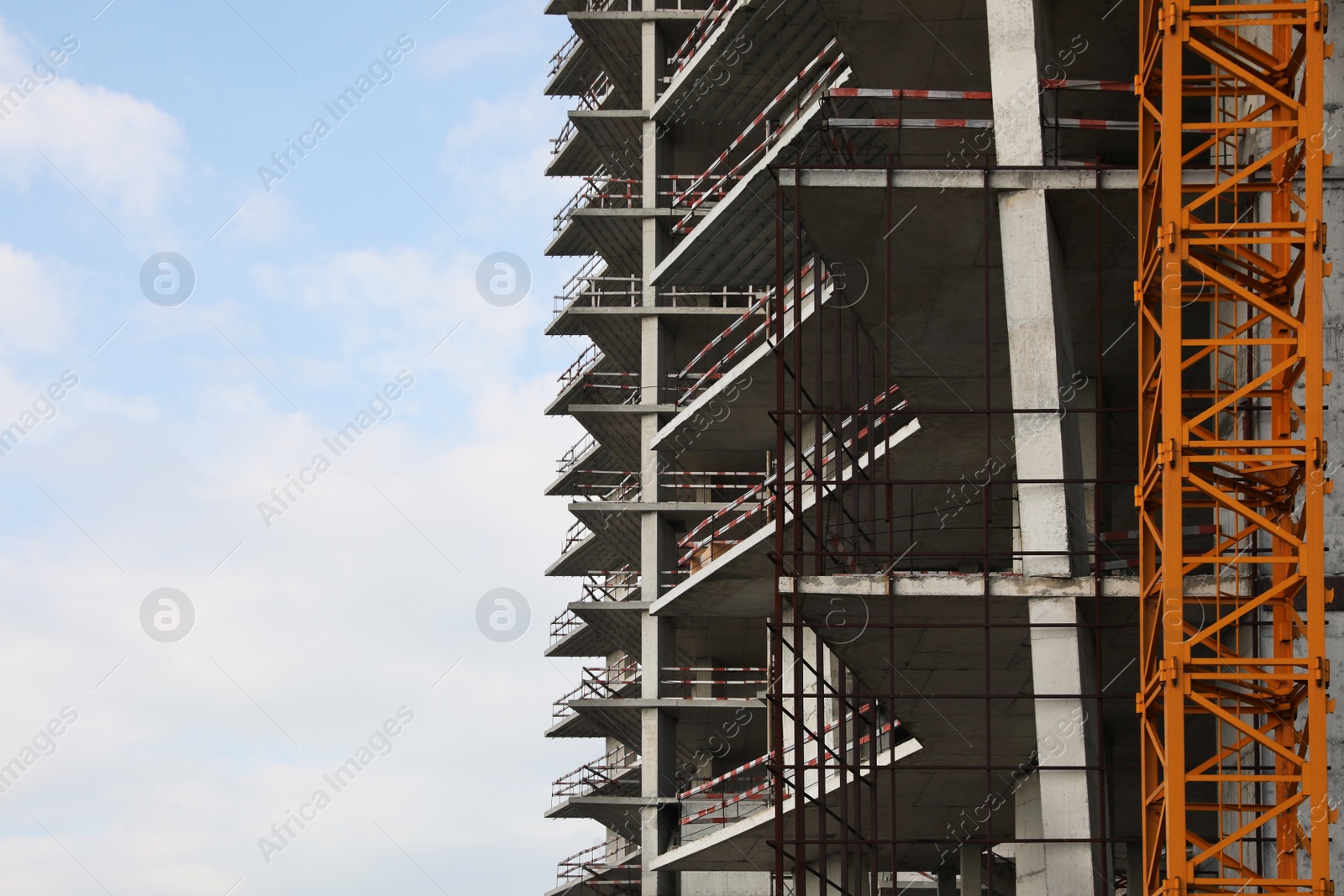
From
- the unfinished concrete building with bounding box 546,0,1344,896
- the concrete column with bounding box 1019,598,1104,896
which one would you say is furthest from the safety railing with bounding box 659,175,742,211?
the concrete column with bounding box 1019,598,1104,896

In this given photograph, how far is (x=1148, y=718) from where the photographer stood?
1959 cm

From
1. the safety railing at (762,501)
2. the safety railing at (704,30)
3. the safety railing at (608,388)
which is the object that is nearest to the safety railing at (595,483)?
the safety railing at (608,388)

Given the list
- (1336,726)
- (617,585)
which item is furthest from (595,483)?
(1336,726)

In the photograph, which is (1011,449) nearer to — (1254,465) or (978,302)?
(978,302)

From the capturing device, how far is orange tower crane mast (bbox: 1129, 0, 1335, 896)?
18500 millimetres

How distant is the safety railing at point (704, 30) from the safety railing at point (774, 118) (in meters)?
2.09

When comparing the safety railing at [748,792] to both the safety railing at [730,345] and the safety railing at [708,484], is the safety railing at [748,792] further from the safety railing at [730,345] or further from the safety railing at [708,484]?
the safety railing at [730,345]

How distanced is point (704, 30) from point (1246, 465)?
23560 millimetres

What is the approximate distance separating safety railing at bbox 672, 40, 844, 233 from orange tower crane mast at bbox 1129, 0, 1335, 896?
6.37 meters

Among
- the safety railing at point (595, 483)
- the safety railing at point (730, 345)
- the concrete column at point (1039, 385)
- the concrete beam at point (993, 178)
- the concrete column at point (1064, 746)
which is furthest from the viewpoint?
the safety railing at point (595, 483)

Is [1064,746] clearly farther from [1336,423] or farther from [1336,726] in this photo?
[1336,423]

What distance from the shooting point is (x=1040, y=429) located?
21.4 metres

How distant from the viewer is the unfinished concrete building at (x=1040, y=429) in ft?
63.1

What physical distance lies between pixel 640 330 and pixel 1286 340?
96.2ft
